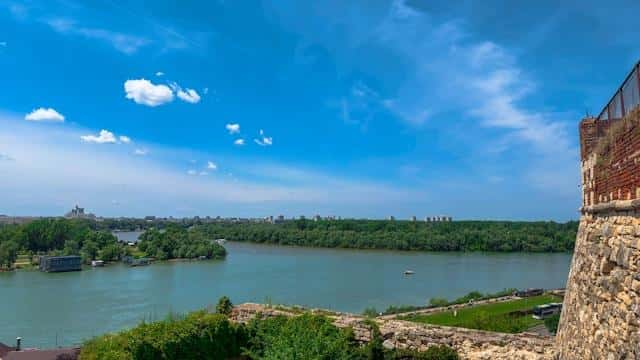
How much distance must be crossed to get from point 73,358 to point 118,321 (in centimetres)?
1964

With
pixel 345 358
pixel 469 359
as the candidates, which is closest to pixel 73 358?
pixel 345 358

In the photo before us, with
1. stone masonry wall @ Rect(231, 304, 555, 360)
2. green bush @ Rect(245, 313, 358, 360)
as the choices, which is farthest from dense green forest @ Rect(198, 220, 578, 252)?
stone masonry wall @ Rect(231, 304, 555, 360)

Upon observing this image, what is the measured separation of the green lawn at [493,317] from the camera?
2073 centimetres

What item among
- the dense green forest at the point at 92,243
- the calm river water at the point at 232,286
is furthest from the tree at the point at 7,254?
the calm river water at the point at 232,286

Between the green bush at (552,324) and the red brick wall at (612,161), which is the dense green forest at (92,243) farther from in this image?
the red brick wall at (612,161)

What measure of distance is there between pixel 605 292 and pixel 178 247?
6638 centimetres

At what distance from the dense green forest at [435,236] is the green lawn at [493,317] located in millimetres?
36746

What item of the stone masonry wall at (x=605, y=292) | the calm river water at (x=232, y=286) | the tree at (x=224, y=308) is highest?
the stone masonry wall at (x=605, y=292)

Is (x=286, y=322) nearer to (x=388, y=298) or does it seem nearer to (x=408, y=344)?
(x=408, y=344)

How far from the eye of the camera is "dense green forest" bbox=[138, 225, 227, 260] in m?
63.8

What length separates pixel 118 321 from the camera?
26.4 m

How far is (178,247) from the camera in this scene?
66.4m

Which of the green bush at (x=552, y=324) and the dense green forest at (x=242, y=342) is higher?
the dense green forest at (x=242, y=342)

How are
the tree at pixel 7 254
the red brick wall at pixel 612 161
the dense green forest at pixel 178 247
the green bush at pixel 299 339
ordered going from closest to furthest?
the red brick wall at pixel 612 161 < the green bush at pixel 299 339 < the tree at pixel 7 254 < the dense green forest at pixel 178 247
